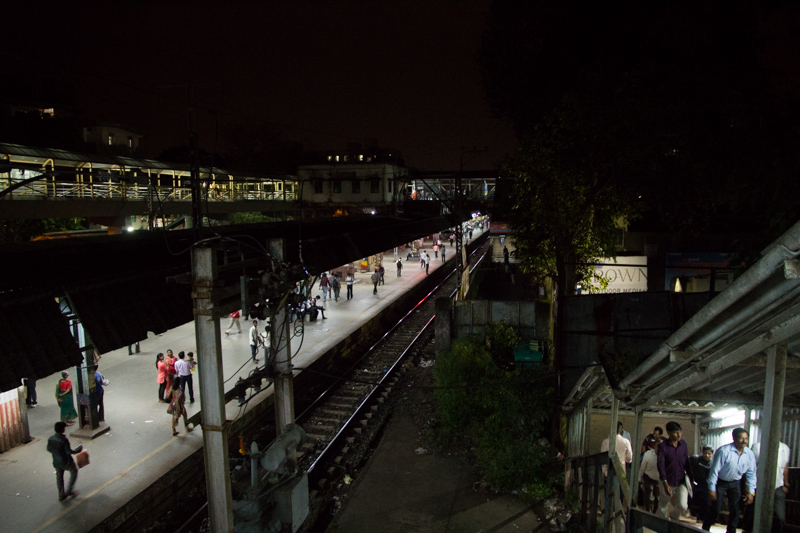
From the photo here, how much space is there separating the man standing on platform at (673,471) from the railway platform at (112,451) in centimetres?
573

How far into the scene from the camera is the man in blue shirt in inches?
221

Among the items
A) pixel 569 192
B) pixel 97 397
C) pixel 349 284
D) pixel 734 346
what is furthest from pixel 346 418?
pixel 349 284

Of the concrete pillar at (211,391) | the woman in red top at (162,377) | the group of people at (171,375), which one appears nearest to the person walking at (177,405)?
the group of people at (171,375)

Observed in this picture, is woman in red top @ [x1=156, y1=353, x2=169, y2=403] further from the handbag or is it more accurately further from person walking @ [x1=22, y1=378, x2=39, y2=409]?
the handbag

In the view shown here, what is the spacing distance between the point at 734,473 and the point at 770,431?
3.11 metres

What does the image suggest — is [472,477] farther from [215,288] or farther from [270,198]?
[270,198]

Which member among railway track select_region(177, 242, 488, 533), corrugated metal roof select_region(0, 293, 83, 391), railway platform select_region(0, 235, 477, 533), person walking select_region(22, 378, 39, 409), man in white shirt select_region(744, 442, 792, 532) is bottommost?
railway track select_region(177, 242, 488, 533)

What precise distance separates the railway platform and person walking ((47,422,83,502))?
138 millimetres

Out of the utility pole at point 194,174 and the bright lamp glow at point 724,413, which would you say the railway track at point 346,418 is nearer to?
the utility pole at point 194,174

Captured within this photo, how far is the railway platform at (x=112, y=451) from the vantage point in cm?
730

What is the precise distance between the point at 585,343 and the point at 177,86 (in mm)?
7889

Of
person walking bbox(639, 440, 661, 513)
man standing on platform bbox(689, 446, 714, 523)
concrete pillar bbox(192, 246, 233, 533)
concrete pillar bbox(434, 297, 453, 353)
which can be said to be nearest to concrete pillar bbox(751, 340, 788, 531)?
man standing on platform bbox(689, 446, 714, 523)

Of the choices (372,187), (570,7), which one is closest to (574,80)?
(570,7)

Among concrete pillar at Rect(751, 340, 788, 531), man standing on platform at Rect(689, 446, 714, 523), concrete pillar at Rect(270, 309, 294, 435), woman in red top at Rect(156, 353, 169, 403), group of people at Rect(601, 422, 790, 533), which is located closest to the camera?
concrete pillar at Rect(751, 340, 788, 531)
